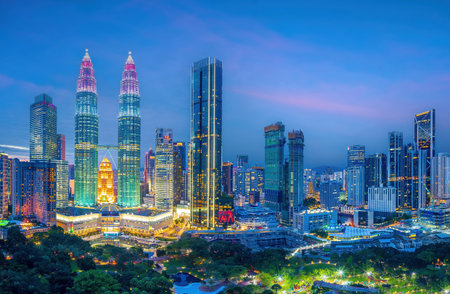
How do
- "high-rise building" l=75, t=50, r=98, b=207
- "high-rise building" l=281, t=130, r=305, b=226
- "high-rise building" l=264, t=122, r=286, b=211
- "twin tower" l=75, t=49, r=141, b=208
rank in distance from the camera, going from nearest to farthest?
"high-rise building" l=281, t=130, r=305, b=226
"high-rise building" l=264, t=122, r=286, b=211
"high-rise building" l=75, t=50, r=98, b=207
"twin tower" l=75, t=49, r=141, b=208

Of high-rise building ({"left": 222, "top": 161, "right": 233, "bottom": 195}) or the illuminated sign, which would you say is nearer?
the illuminated sign

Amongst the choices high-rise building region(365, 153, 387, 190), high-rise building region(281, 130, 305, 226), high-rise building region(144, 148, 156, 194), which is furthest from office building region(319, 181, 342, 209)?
high-rise building region(144, 148, 156, 194)

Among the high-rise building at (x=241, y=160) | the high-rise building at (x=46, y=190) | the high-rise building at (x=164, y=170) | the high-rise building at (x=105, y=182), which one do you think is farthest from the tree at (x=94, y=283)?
the high-rise building at (x=241, y=160)

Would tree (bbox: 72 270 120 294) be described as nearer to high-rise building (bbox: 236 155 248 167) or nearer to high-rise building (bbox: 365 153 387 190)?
high-rise building (bbox: 365 153 387 190)

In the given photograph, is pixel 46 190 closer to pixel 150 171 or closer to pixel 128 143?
pixel 128 143

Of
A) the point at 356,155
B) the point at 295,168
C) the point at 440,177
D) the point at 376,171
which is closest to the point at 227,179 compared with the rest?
the point at 295,168

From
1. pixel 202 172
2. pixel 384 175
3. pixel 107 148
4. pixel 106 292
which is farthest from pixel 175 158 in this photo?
pixel 106 292

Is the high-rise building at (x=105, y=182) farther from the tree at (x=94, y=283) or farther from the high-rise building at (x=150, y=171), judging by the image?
the tree at (x=94, y=283)
